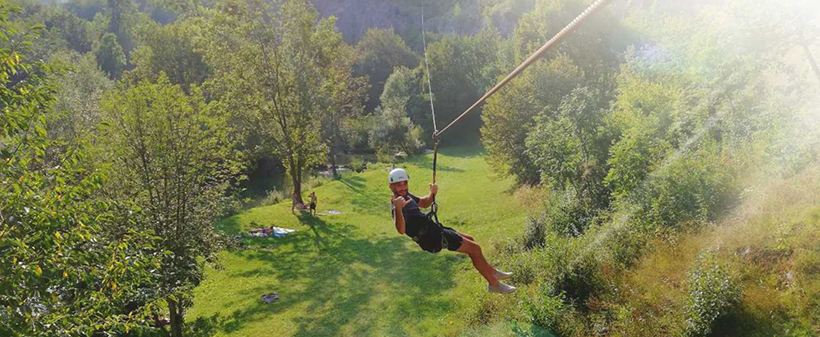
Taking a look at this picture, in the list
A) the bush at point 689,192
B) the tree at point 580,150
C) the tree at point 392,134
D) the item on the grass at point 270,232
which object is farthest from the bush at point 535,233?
the tree at point 392,134

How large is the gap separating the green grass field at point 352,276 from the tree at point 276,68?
5.03 metres

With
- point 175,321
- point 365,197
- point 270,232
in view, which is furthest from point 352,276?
point 365,197

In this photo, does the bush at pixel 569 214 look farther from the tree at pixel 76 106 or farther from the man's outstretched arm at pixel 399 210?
the tree at pixel 76 106

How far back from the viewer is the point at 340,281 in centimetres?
1775

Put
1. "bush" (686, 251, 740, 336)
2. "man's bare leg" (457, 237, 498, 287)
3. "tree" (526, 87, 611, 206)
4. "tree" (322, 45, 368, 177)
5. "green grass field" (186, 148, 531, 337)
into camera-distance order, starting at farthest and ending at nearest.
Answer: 1. "tree" (322, 45, 368, 177)
2. "tree" (526, 87, 611, 206)
3. "green grass field" (186, 148, 531, 337)
4. "man's bare leg" (457, 237, 498, 287)
5. "bush" (686, 251, 740, 336)

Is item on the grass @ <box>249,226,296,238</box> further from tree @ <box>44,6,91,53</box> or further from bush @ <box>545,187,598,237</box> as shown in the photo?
tree @ <box>44,6,91,53</box>

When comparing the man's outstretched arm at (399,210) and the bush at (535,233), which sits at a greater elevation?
the man's outstretched arm at (399,210)

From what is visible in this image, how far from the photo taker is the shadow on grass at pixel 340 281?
14195mm

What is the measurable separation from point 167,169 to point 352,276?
27.8 feet

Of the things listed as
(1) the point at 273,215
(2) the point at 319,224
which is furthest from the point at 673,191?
(1) the point at 273,215

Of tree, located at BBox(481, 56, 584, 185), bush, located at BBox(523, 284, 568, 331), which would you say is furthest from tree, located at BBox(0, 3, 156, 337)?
tree, located at BBox(481, 56, 584, 185)

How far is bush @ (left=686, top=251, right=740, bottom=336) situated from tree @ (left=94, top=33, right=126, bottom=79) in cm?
10449

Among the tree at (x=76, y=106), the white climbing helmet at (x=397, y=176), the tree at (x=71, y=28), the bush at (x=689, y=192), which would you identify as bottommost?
the bush at (x=689, y=192)

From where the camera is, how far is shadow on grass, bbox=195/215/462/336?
14195 mm
